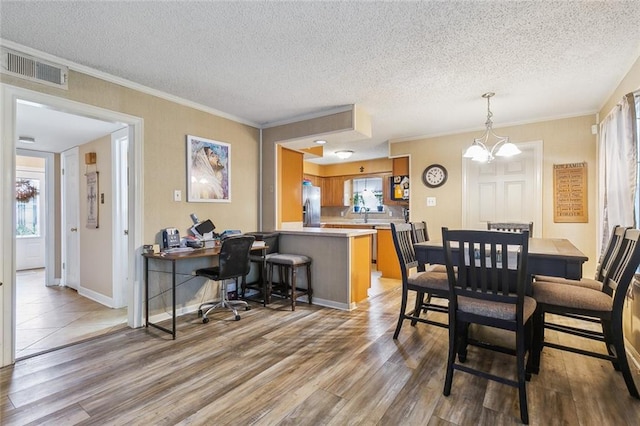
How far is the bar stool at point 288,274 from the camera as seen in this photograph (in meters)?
3.54

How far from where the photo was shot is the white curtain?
2.51m

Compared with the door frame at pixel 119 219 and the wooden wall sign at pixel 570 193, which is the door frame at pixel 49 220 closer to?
the door frame at pixel 119 219

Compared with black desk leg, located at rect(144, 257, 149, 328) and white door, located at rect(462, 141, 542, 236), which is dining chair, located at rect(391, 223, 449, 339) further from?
black desk leg, located at rect(144, 257, 149, 328)

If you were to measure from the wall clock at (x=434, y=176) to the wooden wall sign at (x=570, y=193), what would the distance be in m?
1.39

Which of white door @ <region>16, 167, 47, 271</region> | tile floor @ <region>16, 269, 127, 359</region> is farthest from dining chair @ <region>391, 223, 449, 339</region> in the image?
white door @ <region>16, 167, 47, 271</region>

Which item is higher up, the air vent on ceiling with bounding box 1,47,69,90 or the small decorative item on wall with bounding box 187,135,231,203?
the air vent on ceiling with bounding box 1,47,69,90

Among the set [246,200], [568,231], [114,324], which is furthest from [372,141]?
[114,324]

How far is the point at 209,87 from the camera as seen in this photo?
10.2ft

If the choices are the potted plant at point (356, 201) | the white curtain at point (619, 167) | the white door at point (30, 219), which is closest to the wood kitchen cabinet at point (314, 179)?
the potted plant at point (356, 201)

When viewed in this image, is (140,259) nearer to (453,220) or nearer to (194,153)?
(194,153)

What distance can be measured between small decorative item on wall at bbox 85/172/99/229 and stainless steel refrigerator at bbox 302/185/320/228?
11.6 feet

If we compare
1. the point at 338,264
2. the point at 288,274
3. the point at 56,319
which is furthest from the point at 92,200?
the point at 338,264

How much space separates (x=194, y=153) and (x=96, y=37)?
1468 mm

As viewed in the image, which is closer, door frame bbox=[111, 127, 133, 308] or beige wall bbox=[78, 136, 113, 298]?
door frame bbox=[111, 127, 133, 308]
